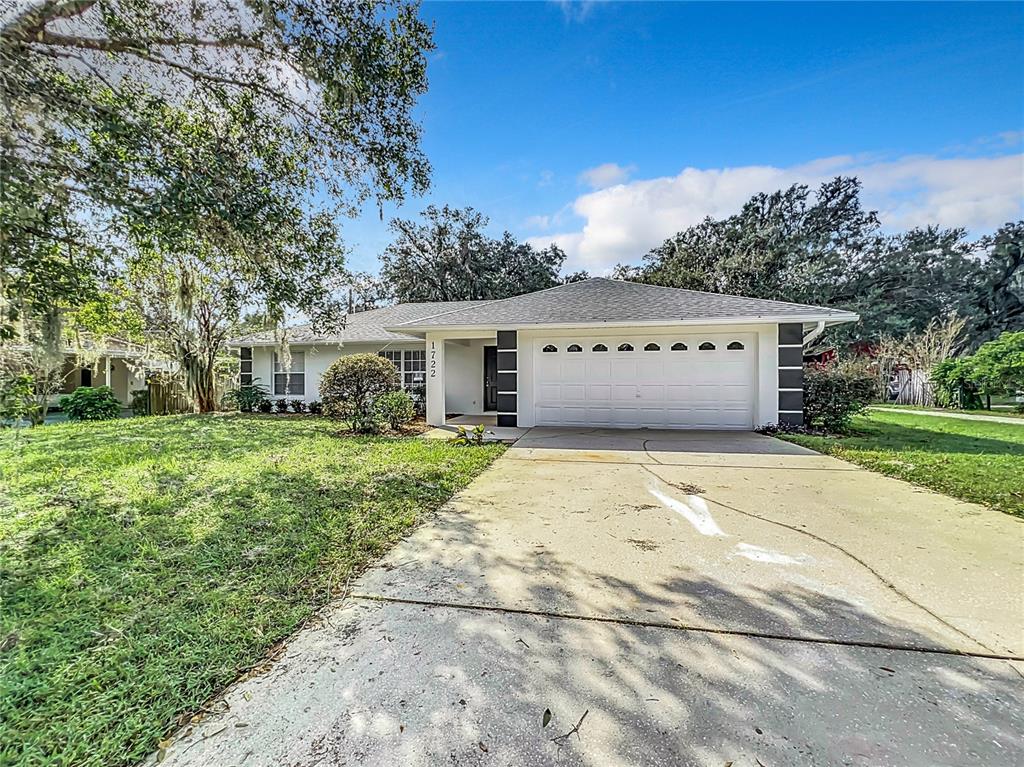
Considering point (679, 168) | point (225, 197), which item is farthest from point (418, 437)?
point (679, 168)

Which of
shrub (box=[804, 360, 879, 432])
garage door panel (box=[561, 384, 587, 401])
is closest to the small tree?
shrub (box=[804, 360, 879, 432])

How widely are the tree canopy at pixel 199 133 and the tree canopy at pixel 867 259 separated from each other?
21289 millimetres

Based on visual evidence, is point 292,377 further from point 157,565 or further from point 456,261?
point 456,261

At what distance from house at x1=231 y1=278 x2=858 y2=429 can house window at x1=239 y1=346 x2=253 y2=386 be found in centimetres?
687

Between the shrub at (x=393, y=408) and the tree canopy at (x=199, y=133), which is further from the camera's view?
the shrub at (x=393, y=408)

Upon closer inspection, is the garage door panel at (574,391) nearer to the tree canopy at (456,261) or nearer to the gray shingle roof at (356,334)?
the gray shingle roof at (356,334)

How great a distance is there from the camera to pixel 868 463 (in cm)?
644

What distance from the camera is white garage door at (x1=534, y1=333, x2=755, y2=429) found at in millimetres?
10102

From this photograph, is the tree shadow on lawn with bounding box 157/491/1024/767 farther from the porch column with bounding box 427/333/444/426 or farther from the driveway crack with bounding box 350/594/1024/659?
the porch column with bounding box 427/333/444/426

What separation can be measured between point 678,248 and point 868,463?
21338 millimetres

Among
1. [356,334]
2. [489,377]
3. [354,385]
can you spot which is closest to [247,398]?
[356,334]

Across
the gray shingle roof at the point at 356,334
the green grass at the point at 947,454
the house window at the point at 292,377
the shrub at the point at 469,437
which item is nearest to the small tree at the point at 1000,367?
the green grass at the point at 947,454

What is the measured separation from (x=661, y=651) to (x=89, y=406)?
17026 millimetres

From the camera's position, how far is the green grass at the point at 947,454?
199 inches
